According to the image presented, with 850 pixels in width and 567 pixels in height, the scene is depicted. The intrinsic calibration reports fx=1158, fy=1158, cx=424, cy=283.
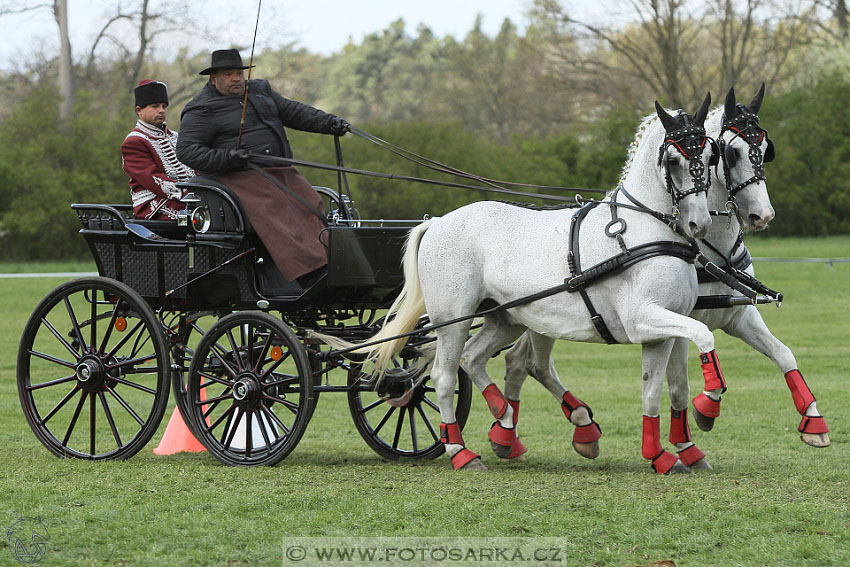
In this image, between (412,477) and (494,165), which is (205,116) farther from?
(494,165)

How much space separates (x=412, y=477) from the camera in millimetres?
5957

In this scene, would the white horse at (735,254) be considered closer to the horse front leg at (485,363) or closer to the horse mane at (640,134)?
the horse front leg at (485,363)

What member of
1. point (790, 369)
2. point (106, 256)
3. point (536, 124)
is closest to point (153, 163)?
point (106, 256)

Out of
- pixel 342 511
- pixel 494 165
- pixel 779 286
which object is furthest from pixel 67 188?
pixel 342 511

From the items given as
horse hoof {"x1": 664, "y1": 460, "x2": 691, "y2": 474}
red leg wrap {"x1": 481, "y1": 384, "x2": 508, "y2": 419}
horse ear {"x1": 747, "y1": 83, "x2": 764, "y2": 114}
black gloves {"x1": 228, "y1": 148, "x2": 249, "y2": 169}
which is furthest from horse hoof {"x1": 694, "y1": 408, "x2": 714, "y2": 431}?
black gloves {"x1": 228, "y1": 148, "x2": 249, "y2": 169}

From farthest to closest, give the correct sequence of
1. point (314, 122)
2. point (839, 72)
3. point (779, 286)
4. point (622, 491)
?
point (839, 72), point (779, 286), point (314, 122), point (622, 491)

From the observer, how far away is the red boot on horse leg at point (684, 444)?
6250mm

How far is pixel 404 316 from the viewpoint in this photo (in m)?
6.52

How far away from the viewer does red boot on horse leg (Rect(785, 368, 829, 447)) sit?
18.7ft

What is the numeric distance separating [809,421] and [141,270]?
3783 mm

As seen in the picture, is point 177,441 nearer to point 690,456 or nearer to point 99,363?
point 99,363

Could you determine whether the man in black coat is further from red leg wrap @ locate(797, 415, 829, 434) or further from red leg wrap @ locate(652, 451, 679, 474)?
red leg wrap @ locate(797, 415, 829, 434)

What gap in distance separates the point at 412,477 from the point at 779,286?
1638 cm

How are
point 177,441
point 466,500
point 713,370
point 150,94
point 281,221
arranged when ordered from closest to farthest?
point 466,500 → point 713,370 → point 281,221 → point 150,94 → point 177,441
